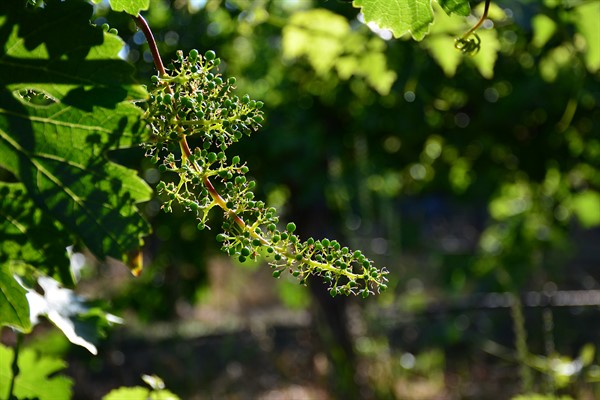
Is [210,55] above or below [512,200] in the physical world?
below

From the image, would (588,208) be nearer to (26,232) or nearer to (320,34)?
(320,34)

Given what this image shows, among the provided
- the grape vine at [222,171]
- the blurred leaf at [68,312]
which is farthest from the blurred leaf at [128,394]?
the grape vine at [222,171]

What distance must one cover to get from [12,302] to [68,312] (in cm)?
46

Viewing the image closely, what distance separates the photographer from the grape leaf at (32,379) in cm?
135

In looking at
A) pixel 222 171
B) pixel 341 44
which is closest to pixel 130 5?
pixel 222 171

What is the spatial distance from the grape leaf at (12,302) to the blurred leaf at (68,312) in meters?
0.22

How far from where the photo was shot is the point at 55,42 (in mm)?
818

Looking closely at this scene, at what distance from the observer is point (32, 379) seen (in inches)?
57.7

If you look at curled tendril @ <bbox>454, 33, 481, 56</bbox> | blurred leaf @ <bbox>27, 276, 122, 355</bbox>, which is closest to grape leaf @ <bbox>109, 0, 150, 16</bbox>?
curled tendril @ <bbox>454, 33, 481, 56</bbox>

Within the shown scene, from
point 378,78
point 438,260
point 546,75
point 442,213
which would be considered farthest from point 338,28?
point 442,213

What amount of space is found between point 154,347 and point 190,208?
4517 mm

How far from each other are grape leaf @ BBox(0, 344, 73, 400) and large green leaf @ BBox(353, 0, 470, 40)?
86cm

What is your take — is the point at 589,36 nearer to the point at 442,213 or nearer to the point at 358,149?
the point at 358,149

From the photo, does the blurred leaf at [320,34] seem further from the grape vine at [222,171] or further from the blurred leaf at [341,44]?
the grape vine at [222,171]
